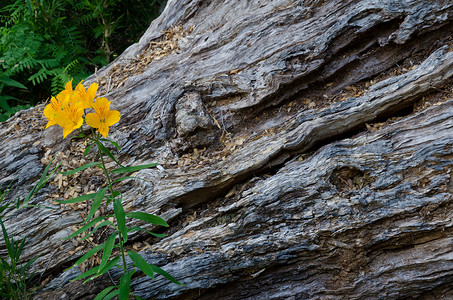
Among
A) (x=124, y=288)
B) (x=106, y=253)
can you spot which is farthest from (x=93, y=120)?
(x=124, y=288)

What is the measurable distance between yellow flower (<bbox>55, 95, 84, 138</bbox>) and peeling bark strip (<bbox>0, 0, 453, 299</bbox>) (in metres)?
1.10

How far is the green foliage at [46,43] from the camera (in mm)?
4406

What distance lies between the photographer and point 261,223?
2676 millimetres

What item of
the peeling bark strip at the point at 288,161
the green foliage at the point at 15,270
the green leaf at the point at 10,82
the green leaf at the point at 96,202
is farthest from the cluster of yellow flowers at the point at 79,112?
the green leaf at the point at 10,82

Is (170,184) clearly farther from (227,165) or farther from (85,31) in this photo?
(85,31)

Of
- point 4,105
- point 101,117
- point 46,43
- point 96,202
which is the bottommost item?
point 96,202

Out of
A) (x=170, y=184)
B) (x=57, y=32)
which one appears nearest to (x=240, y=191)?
(x=170, y=184)

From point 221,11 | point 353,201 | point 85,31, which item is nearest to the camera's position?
point 353,201

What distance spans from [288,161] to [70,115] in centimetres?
156

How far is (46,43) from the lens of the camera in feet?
16.0

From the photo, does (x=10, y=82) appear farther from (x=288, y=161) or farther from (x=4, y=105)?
(x=288, y=161)

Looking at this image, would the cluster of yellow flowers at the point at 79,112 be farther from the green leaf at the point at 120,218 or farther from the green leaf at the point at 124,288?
the green leaf at the point at 124,288

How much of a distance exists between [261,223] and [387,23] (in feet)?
6.07

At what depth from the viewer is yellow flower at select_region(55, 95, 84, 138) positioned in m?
1.92
